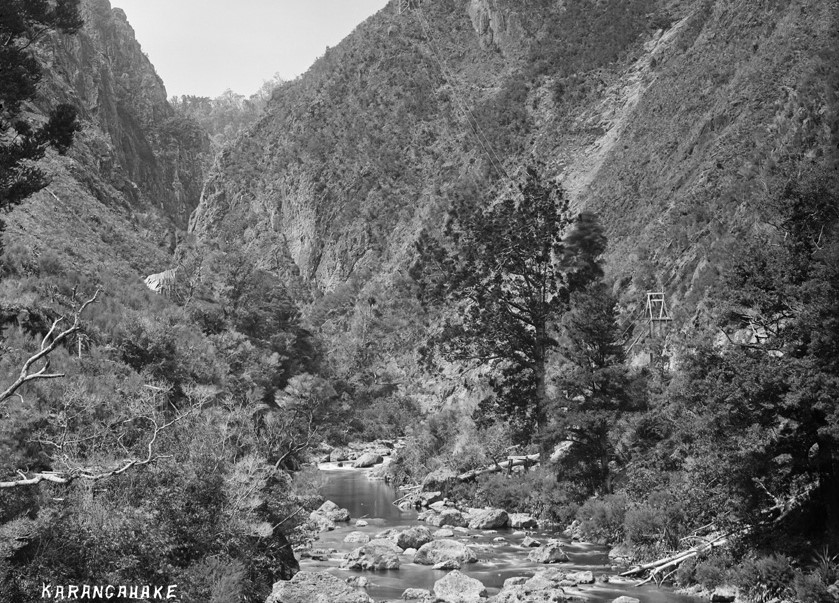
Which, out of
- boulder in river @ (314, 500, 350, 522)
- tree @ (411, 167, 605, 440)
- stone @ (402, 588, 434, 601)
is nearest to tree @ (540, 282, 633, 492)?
tree @ (411, 167, 605, 440)

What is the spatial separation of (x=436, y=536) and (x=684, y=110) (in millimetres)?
44570

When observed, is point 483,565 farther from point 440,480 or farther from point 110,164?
point 110,164

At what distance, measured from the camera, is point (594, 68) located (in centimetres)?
9000

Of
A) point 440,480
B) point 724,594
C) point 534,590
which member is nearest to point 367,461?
point 440,480

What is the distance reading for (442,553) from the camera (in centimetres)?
2236

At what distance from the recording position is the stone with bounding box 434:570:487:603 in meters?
17.5

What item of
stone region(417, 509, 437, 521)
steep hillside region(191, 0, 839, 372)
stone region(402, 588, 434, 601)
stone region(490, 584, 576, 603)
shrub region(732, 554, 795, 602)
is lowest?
stone region(417, 509, 437, 521)

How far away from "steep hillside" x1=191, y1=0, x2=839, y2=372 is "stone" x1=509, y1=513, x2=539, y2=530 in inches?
501

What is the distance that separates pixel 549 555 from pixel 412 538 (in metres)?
4.78

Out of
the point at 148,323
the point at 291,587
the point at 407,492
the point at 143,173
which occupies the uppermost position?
the point at 143,173

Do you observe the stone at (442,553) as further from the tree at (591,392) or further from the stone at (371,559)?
the tree at (591,392)

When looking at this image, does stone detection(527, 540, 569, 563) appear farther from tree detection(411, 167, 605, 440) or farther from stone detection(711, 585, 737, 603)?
tree detection(411, 167, 605, 440)

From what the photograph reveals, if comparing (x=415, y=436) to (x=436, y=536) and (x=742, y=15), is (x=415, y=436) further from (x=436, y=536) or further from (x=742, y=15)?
(x=742, y=15)

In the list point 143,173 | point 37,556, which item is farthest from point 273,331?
point 143,173
